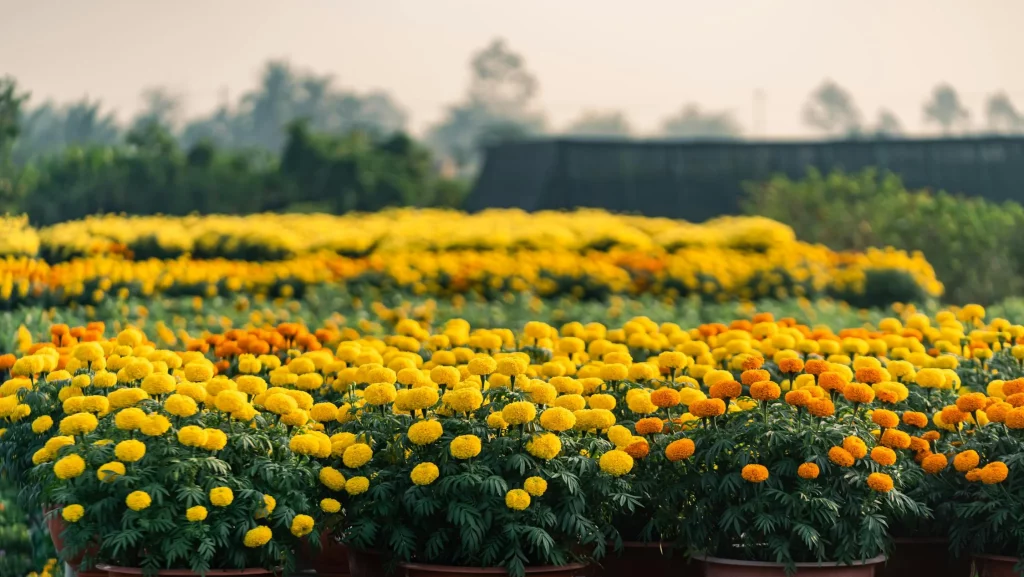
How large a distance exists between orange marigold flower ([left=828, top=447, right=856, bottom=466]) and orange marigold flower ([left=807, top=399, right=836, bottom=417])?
6.6 inches

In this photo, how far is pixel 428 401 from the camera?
14.8 feet

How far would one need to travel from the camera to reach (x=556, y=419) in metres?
4.48

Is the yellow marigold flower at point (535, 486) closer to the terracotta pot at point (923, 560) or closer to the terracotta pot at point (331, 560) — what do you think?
the terracotta pot at point (331, 560)

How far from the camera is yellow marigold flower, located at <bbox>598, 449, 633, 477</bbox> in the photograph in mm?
4434

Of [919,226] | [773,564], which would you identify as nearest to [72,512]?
[773,564]

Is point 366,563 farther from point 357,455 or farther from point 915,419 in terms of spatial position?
point 915,419

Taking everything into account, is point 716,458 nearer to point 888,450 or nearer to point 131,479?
point 888,450

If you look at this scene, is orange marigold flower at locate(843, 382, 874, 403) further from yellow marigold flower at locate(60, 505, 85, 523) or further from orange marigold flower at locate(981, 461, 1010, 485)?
yellow marigold flower at locate(60, 505, 85, 523)

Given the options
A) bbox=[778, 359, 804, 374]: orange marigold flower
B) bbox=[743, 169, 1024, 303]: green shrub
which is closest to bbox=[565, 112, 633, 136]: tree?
bbox=[743, 169, 1024, 303]: green shrub

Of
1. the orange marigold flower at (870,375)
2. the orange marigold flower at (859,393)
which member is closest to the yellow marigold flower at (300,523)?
the orange marigold flower at (859,393)

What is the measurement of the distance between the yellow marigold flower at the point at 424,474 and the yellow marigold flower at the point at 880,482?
145 cm

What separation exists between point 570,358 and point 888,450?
218cm

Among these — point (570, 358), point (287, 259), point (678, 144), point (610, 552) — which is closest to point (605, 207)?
point (678, 144)

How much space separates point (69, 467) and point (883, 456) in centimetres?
271
